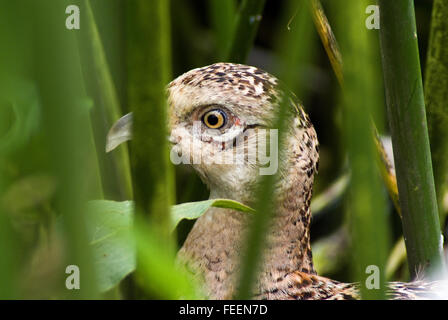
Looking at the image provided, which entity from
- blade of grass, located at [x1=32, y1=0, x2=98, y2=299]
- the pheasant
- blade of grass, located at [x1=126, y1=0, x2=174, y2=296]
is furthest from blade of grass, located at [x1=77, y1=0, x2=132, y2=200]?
blade of grass, located at [x1=32, y1=0, x2=98, y2=299]

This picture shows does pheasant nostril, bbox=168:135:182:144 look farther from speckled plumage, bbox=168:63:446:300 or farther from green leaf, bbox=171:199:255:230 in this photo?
green leaf, bbox=171:199:255:230

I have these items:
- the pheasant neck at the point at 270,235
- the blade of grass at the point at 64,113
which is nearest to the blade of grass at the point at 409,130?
the pheasant neck at the point at 270,235

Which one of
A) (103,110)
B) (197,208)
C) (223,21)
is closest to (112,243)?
(197,208)

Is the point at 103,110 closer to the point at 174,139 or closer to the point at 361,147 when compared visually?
the point at 174,139

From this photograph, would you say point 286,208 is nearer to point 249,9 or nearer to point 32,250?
point 249,9

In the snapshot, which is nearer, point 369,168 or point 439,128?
→ point 369,168
